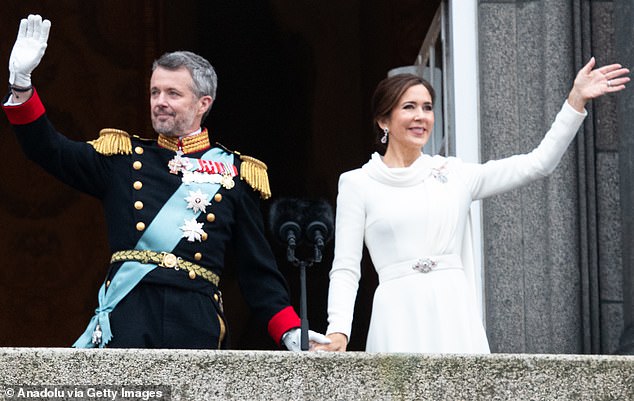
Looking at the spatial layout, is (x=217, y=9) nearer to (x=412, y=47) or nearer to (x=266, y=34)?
(x=266, y=34)

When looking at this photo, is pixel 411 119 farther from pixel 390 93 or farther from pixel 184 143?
pixel 184 143

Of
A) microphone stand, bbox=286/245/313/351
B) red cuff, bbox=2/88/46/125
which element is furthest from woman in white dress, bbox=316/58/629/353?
red cuff, bbox=2/88/46/125

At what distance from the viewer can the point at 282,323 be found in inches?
234

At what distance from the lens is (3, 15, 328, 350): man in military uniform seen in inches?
230

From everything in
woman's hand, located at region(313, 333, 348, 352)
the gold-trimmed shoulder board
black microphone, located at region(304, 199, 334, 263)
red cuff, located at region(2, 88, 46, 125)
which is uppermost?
red cuff, located at region(2, 88, 46, 125)

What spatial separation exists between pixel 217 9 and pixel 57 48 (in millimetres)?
1294

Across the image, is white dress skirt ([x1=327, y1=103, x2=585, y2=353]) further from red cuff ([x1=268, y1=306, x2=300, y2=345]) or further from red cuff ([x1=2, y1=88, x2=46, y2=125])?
red cuff ([x1=2, y1=88, x2=46, y2=125])

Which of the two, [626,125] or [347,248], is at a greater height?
[626,125]

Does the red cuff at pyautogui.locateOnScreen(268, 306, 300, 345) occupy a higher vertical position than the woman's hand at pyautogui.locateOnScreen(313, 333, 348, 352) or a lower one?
higher

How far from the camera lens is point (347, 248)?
621cm

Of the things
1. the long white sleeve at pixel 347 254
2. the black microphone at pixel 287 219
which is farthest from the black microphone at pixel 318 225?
the long white sleeve at pixel 347 254

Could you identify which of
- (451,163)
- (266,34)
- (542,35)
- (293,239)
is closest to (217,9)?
(266,34)

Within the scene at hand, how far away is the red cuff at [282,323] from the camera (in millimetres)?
5934

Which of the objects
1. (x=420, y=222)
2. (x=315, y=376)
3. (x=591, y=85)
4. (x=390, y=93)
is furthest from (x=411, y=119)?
(x=315, y=376)
